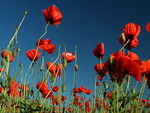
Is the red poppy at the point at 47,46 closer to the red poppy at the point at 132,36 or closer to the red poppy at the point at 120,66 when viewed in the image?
the red poppy at the point at 132,36

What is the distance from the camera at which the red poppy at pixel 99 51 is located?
6.22 feet

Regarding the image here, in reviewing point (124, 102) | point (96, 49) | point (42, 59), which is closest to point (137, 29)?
point (96, 49)

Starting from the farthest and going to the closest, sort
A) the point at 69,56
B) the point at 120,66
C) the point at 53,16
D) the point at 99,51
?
the point at 69,56, the point at 53,16, the point at 99,51, the point at 120,66

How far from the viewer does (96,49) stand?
193 cm

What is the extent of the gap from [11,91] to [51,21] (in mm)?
725

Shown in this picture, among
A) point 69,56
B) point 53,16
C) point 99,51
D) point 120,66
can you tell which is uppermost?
point 53,16

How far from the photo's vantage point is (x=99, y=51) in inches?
74.7

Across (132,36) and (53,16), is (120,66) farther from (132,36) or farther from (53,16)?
(53,16)

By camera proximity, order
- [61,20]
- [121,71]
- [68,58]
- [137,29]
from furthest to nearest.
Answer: [68,58] → [61,20] → [137,29] → [121,71]

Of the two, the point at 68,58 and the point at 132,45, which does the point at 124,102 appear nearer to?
the point at 132,45

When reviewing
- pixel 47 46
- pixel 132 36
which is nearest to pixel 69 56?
pixel 47 46

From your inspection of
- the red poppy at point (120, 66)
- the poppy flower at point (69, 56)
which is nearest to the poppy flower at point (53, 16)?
the poppy flower at point (69, 56)

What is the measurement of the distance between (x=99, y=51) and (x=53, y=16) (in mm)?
500

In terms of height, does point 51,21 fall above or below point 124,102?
above
